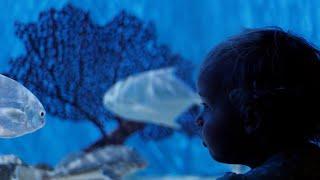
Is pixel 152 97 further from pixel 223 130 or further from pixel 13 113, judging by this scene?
pixel 223 130

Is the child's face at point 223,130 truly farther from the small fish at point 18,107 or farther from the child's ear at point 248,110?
the small fish at point 18,107

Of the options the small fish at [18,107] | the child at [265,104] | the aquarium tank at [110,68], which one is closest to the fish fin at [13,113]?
the small fish at [18,107]

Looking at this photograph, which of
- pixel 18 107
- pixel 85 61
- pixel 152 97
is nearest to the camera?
pixel 18 107

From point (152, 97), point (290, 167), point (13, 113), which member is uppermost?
point (152, 97)

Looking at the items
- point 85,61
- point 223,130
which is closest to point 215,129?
point 223,130

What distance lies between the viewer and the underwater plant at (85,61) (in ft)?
5.61

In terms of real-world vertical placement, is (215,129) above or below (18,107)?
below

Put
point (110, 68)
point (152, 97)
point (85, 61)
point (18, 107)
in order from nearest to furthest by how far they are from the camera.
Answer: point (18, 107), point (85, 61), point (110, 68), point (152, 97)

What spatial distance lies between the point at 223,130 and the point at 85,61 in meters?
1.60

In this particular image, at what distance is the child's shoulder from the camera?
0.49m

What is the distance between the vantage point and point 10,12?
1.86 m

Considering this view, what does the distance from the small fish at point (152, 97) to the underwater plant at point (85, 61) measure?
0.11 ft

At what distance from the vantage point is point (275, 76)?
523 mm

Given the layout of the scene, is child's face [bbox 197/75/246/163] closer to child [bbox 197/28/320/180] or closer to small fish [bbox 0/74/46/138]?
child [bbox 197/28/320/180]
